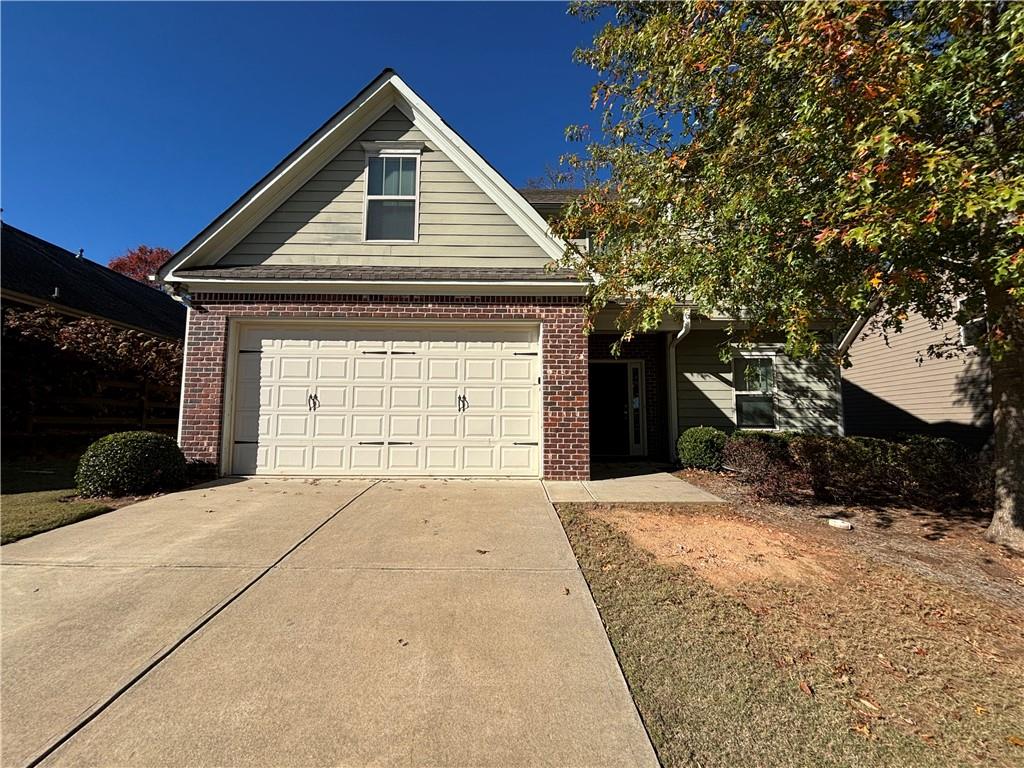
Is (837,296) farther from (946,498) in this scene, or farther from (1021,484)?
(946,498)

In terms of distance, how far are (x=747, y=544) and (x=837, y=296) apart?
2535 mm

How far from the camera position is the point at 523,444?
804cm

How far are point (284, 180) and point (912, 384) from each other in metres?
15.2

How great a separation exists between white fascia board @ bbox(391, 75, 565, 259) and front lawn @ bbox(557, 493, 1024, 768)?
5432 millimetres

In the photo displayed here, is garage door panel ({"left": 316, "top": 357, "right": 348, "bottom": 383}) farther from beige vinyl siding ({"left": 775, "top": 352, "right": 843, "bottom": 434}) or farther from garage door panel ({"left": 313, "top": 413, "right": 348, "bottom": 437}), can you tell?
beige vinyl siding ({"left": 775, "top": 352, "right": 843, "bottom": 434})

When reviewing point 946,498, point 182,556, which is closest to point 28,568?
point 182,556

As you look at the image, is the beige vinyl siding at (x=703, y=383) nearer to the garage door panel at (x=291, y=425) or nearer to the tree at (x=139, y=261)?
the garage door panel at (x=291, y=425)

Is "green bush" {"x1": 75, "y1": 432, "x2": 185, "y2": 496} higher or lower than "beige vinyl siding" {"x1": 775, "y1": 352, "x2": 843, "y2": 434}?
lower

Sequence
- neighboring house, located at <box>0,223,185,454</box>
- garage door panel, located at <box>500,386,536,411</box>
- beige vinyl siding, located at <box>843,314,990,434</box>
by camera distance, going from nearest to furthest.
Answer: garage door panel, located at <box>500,386,536,411</box>, neighboring house, located at <box>0,223,185,454</box>, beige vinyl siding, located at <box>843,314,990,434</box>

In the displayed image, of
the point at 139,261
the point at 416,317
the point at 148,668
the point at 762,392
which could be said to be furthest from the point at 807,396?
the point at 139,261

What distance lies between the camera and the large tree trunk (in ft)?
16.6

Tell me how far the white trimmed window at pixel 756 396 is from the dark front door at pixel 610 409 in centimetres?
242

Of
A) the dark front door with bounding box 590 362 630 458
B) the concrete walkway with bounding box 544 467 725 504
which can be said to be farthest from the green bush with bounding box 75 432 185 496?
→ the dark front door with bounding box 590 362 630 458

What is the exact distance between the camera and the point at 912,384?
12.3 m
